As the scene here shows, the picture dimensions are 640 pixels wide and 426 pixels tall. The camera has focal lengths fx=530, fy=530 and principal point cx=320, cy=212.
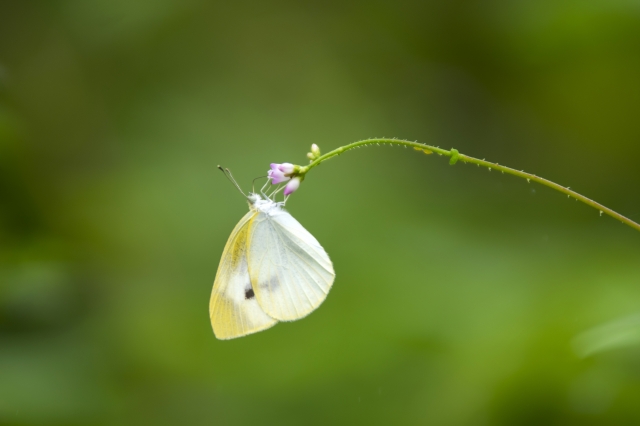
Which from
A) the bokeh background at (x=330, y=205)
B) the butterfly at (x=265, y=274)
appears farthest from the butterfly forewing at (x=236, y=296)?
the bokeh background at (x=330, y=205)

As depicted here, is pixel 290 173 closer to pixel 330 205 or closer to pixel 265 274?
pixel 265 274

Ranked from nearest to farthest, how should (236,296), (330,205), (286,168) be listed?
1. (286,168)
2. (236,296)
3. (330,205)

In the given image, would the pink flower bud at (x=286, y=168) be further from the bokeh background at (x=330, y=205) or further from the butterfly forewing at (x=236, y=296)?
the bokeh background at (x=330, y=205)

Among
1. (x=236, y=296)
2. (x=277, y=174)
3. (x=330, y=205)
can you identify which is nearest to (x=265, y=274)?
(x=236, y=296)

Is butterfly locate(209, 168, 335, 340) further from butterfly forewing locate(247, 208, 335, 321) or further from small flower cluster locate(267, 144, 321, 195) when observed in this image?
small flower cluster locate(267, 144, 321, 195)

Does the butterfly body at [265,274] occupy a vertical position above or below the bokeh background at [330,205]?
below

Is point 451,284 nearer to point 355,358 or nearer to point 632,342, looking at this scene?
point 355,358
